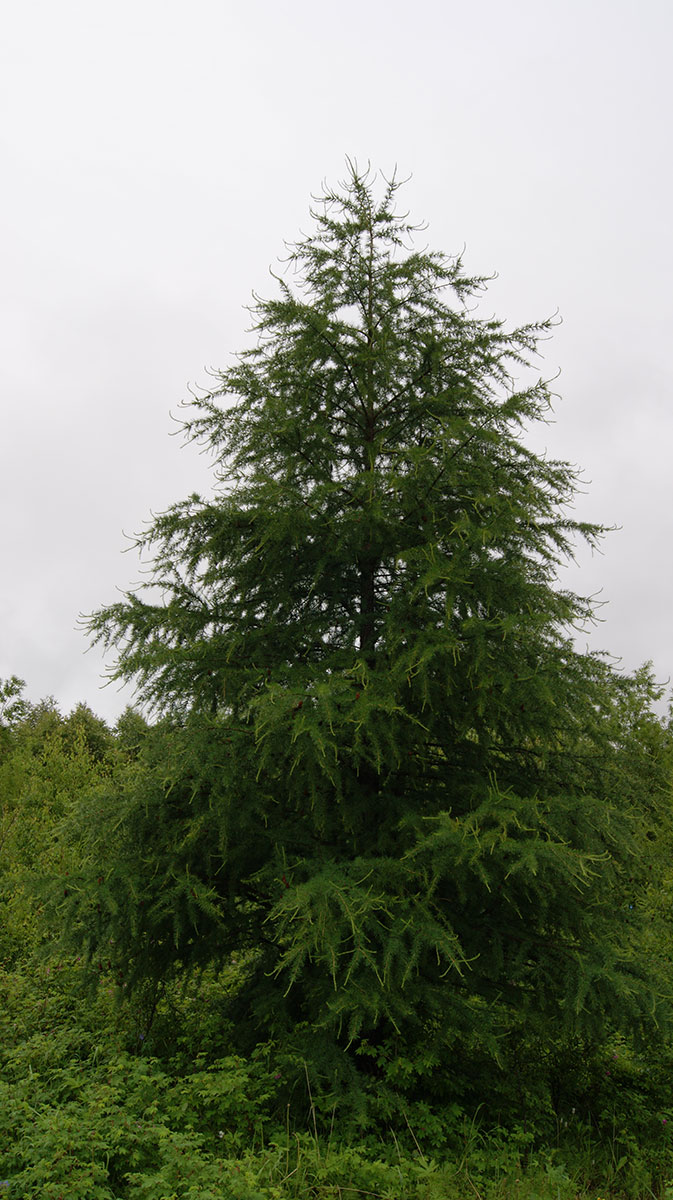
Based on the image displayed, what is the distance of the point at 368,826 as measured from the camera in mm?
6199

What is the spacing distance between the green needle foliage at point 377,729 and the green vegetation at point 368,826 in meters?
0.03

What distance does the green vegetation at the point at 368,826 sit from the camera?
4984 mm

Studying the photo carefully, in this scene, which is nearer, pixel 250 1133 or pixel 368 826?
pixel 250 1133

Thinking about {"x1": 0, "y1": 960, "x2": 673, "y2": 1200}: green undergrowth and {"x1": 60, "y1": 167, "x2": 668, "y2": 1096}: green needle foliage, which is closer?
{"x1": 0, "y1": 960, "x2": 673, "y2": 1200}: green undergrowth

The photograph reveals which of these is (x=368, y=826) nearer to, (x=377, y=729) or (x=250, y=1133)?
(x=377, y=729)

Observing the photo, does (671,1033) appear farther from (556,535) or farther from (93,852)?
(93,852)

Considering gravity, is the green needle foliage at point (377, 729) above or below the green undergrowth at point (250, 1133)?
above

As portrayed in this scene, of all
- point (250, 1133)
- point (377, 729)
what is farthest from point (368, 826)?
point (250, 1133)

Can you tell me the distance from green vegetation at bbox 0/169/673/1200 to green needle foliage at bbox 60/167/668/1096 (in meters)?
0.03

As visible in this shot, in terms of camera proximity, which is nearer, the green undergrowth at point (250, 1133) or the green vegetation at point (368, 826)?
the green undergrowth at point (250, 1133)

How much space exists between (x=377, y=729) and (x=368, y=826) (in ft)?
4.08

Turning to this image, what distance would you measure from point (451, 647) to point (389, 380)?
9.90 ft

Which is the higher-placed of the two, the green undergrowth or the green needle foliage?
the green needle foliage

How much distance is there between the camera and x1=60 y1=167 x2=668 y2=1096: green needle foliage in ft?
17.2
